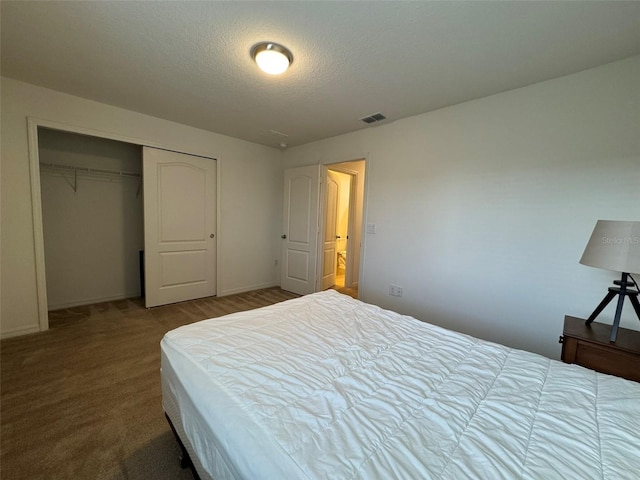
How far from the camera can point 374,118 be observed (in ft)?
9.57

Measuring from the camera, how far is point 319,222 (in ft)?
12.9

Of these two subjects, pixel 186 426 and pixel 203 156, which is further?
pixel 203 156

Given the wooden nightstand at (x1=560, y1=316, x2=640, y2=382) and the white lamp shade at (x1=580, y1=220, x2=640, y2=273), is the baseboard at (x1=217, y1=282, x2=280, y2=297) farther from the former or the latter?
the white lamp shade at (x1=580, y1=220, x2=640, y2=273)

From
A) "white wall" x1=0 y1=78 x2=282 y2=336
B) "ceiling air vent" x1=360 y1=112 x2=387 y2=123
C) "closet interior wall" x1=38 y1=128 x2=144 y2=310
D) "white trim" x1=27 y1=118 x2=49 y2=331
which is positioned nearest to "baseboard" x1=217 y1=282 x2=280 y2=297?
"white wall" x1=0 y1=78 x2=282 y2=336

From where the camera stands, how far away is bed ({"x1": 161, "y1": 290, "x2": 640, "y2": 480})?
703 mm

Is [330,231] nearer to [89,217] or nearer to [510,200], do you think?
[510,200]

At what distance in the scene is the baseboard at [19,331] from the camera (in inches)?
96.6

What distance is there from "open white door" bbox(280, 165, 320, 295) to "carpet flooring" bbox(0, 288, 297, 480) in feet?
6.21

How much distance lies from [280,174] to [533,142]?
348 cm

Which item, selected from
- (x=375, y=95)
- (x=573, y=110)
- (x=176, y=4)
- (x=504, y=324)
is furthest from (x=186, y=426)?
(x=573, y=110)

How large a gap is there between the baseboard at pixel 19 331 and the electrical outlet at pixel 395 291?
3802mm

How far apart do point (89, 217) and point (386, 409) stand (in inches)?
167

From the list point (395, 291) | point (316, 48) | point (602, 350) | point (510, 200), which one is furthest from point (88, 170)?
point (602, 350)

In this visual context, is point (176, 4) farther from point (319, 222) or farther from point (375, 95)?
point (319, 222)
